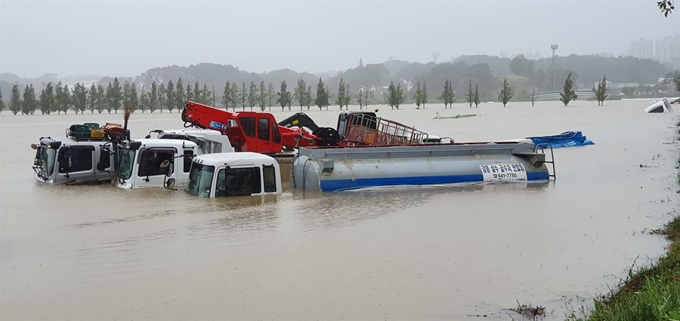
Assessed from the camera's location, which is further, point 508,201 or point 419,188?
point 419,188

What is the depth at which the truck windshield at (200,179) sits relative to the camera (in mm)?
17312

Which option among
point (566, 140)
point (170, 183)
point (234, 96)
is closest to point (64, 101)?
point (234, 96)

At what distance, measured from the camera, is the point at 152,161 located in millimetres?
18734

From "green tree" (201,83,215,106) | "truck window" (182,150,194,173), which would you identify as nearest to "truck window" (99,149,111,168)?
"truck window" (182,150,194,173)

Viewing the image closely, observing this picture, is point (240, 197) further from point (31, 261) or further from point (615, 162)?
point (615, 162)

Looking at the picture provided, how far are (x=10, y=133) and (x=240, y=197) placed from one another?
36662mm

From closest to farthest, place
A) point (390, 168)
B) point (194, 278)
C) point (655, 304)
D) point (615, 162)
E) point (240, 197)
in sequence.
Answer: point (655, 304), point (194, 278), point (240, 197), point (390, 168), point (615, 162)

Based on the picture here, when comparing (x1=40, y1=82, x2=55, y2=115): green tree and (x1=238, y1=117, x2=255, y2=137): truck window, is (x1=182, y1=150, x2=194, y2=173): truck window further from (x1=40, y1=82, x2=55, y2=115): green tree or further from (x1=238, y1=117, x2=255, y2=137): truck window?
(x1=40, y1=82, x2=55, y2=115): green tree

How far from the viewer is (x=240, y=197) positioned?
17203 mm

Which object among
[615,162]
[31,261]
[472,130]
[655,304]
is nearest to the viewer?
[655,304]

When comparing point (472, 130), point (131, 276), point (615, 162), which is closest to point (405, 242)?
point (131, 276)

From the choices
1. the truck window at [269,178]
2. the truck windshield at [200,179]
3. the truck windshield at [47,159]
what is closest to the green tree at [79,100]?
the truck windshield at [47,159]

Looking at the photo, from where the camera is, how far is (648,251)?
479 inches

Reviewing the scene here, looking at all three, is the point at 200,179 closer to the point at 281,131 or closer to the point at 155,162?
the point at 155,162
